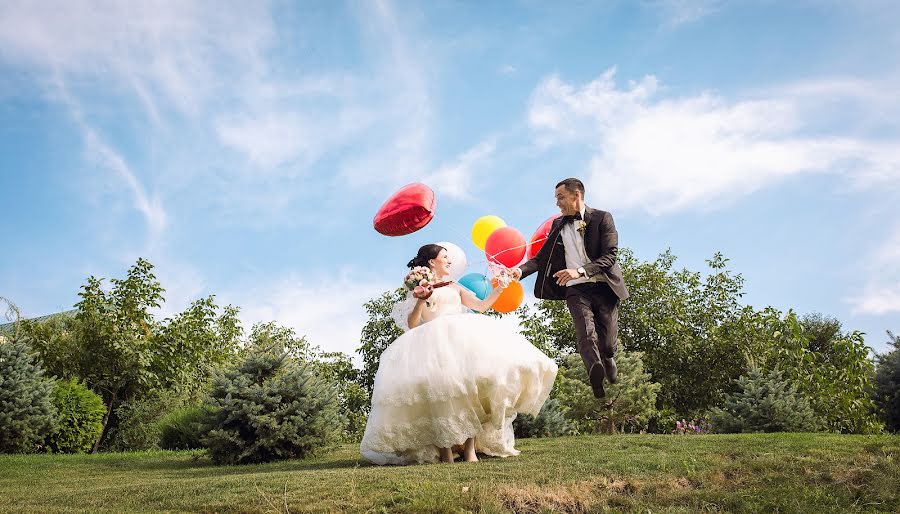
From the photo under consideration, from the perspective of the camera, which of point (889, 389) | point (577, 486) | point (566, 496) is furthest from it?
point (889, 389)

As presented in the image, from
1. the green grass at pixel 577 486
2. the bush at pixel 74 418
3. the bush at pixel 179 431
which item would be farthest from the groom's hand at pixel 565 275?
the bush at pixel 74 418

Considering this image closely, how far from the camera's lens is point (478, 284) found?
361 inches

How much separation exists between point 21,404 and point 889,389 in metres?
16.2

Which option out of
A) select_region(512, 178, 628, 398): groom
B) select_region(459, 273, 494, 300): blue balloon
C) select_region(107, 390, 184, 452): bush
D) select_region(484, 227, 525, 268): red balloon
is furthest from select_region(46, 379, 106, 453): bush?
select_region(512, 178, 628, 398): groom

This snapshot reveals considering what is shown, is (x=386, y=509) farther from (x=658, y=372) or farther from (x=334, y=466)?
(x=658, y=372)

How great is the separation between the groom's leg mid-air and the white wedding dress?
1.05 metres

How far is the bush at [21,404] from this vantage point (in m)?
13.7

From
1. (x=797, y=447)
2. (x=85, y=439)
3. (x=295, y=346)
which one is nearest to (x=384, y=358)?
(x=797, y=447)

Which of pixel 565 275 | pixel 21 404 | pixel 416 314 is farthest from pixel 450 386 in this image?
pixel 21 404

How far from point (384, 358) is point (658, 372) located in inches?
592

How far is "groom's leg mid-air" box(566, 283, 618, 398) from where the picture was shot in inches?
266

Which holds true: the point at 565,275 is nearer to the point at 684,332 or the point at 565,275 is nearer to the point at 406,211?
the point at 406,211

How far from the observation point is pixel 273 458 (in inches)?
414

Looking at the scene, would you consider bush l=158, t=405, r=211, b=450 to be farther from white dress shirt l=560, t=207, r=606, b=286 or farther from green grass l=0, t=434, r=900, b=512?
white dress shirt l=560, t=207, r=606, b=286
